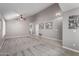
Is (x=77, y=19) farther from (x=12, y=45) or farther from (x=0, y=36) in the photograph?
(x=0, y=36)

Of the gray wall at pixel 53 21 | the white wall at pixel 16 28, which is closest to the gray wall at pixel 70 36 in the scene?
the gray wall at pixel 53 21

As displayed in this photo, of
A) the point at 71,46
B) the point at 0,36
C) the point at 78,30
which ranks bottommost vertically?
the point at 71,46

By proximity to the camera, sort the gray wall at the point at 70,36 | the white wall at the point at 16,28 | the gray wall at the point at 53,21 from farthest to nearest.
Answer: the gray wall at the point at 53,21
the gray wall at the point at 70,36
the white wall at the point at 16,28

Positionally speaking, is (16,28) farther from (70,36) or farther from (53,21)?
(70,36)

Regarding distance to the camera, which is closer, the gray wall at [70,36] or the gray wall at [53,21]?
the gray wall at [70,36]

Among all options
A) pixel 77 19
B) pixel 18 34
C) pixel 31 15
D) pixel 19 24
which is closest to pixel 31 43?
pixel 18 34

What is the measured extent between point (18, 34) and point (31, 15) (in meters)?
0.76

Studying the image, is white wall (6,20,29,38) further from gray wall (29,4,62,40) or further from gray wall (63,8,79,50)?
gray wall (63,8,79,50)

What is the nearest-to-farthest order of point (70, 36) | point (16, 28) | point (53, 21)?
1. point (16, 28)
2. point (70, 36)
3. point (53, 21)

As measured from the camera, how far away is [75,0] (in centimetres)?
126

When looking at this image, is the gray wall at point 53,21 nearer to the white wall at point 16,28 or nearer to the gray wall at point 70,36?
the gray wall at point 70,36

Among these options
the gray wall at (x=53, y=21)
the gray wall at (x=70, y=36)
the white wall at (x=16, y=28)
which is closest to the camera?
the white wall at (x=16, y=28)

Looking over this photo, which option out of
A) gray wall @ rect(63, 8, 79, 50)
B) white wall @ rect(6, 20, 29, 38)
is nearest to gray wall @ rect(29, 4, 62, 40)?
gray wall @ rect(63, 8, 79, 50)

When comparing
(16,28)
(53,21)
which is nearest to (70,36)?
(53,21)
